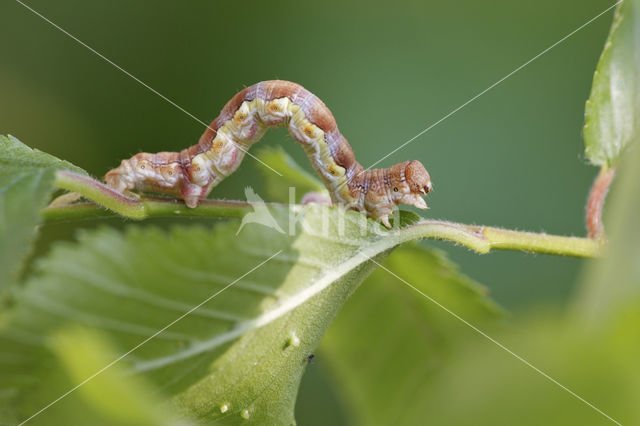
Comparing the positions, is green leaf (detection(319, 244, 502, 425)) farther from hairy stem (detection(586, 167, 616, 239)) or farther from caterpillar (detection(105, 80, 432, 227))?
hairy stem (detection(586, 167, 616, 239))

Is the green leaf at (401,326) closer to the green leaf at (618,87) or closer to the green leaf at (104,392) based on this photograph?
the green leaf at (618,87)

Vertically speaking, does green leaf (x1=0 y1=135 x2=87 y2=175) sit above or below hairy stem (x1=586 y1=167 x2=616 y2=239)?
below

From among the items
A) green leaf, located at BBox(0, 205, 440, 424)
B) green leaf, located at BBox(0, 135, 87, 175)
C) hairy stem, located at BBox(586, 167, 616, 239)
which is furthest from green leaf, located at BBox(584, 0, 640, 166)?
green leaf, located at BBox(0, 135, 87, 175)

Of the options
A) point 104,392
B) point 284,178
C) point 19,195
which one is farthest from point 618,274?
point 284,178

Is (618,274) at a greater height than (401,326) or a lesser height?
greater

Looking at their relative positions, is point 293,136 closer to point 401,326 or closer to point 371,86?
point 401,326

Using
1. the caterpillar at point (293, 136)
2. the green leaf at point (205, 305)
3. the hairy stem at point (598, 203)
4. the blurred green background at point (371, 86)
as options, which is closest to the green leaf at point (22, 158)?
the green leaf at point (205, 305)

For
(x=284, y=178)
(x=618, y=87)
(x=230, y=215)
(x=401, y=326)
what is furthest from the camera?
(x=284, y=178)
